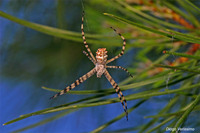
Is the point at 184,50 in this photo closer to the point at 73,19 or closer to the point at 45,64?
the point at 73,19

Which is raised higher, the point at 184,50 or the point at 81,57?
the point at 81,57

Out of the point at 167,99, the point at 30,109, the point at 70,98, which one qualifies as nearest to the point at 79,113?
A: the point at 70,98

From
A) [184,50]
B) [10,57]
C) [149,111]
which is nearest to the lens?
[184,50]

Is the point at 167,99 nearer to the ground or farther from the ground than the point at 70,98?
nearer to the ground

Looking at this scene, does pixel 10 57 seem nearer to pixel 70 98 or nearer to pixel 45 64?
pixel 45 64

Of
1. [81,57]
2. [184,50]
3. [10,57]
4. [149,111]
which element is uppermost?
[10,57]

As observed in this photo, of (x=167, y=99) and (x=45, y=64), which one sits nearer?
(x=167, y=99)

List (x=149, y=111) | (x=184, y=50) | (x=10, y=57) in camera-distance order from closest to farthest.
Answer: (x=184, y=50) < (x=149, y=111) < (x=10, y=57)

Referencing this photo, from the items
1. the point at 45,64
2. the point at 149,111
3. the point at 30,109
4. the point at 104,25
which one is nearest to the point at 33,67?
the point at 45,64

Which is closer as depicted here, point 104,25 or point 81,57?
point 104,25
